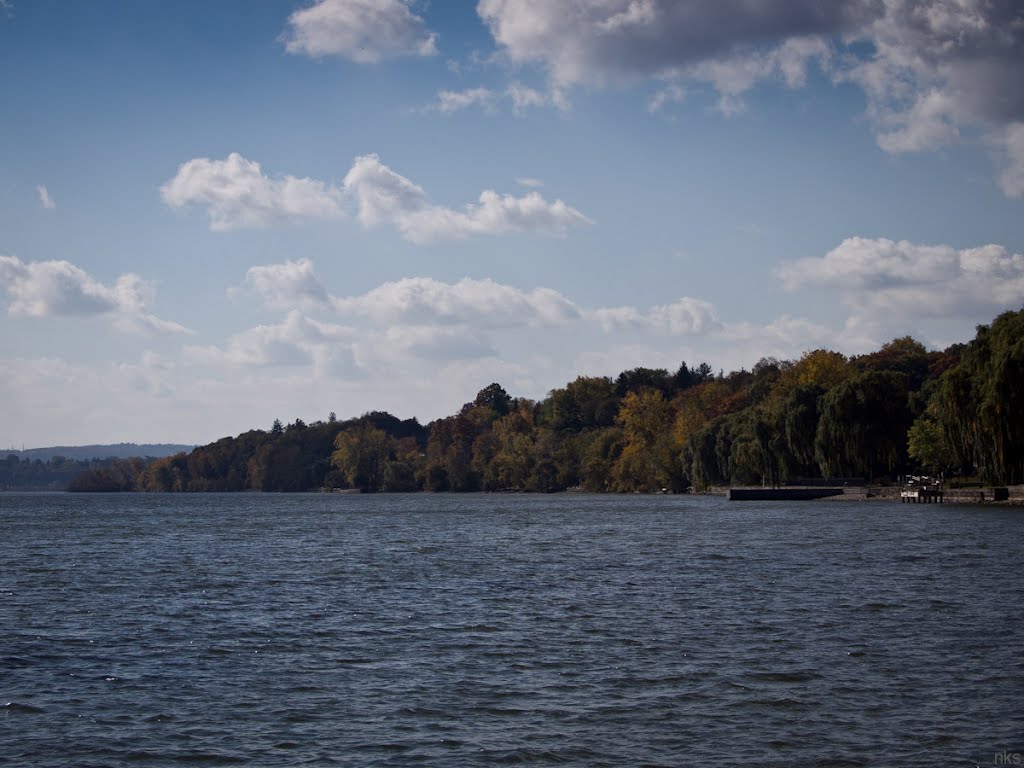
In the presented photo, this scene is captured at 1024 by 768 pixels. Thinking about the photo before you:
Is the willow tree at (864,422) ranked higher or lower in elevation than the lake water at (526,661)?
higher

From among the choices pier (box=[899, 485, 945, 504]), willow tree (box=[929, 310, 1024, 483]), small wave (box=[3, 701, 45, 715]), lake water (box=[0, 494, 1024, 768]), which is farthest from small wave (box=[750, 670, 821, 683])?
pier (box=[899, 485, 945, 504])

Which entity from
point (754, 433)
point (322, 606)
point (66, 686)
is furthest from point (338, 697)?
point (754, 433)

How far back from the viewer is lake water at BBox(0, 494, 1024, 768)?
57.5 feet

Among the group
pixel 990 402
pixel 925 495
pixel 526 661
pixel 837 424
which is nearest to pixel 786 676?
pixel 526 661

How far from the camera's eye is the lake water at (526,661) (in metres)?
17.5

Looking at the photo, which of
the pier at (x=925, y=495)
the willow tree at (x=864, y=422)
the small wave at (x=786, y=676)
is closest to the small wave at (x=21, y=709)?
the small wave at (x=786, y=676)

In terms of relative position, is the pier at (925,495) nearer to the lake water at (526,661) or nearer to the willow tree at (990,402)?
the willow tree at (990,402)

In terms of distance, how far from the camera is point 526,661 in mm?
23953

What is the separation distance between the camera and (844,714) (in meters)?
18.9

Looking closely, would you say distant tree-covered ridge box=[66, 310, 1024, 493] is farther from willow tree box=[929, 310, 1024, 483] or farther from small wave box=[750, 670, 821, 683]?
small wave box=[750, 670, 821, 683]

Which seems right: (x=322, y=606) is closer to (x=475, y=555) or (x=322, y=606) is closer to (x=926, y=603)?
(x=926, y=603)

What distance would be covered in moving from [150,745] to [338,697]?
3823 millimetres

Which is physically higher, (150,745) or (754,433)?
(754,433)

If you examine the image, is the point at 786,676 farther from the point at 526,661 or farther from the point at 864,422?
the point at 864,422
